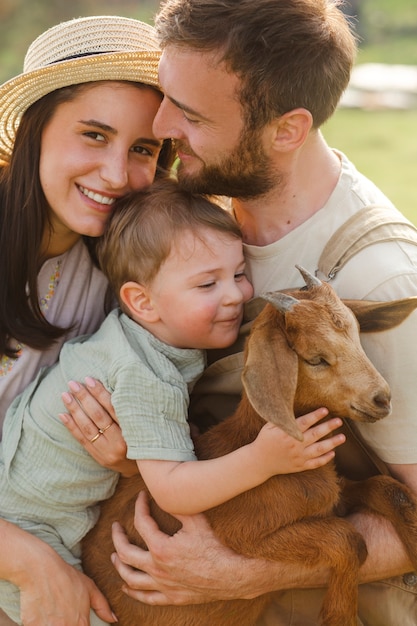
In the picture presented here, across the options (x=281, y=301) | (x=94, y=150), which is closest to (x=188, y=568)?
(x=281, y=301)

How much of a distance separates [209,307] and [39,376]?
78 centimetres

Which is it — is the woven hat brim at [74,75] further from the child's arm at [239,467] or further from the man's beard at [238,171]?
the child's arm at [239,467]

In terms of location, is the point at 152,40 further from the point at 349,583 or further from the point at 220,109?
the point at 349,583

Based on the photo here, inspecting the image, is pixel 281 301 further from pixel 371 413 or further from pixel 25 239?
pixel 25 239

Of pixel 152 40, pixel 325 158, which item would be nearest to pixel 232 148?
pixel 325 158

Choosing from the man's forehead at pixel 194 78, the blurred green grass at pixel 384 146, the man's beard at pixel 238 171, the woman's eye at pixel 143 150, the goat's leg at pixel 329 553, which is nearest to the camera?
the goat's leg at pixel 329 553

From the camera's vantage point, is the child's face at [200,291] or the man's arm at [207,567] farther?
the child's face at [200,291]

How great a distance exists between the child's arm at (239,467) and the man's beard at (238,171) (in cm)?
110

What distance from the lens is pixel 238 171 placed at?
3.58m

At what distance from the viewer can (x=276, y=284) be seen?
3.49 metres

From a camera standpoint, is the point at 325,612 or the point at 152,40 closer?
the point at 325,612

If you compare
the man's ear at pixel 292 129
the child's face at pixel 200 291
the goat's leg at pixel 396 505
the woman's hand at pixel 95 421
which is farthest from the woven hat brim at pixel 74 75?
the goat's leg at pixel 396 505

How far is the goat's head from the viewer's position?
2.75 meters

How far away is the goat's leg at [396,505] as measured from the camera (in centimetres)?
319
